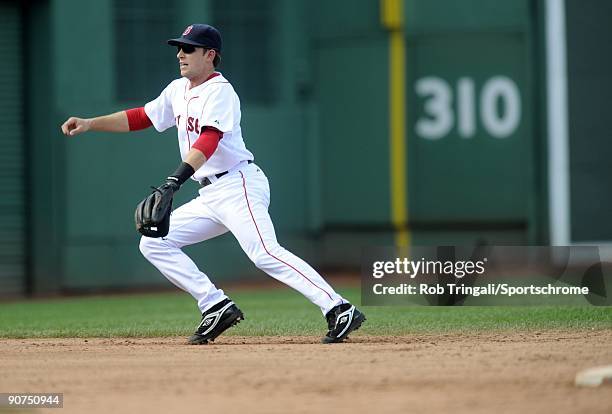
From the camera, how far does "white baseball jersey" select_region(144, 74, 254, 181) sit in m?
6.68

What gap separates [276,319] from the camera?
346 inches

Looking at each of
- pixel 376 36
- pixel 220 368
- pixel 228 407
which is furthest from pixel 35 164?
pixel 228 407

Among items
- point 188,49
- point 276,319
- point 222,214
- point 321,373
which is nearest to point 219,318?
point 222,214

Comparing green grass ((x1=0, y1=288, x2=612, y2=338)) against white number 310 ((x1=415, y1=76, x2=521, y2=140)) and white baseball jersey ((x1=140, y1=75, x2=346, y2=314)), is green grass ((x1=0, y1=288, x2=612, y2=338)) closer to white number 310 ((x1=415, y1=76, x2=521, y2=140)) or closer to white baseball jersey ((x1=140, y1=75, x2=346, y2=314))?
white baseball jersey ((x1=140, y1=75, x2=346, y2=314))

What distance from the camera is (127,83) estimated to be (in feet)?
43.5

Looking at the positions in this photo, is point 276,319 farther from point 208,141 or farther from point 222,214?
point 208,141

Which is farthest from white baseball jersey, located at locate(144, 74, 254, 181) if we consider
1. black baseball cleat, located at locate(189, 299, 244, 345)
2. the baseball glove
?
black baseball cleat, located at locate(189, 299, 244, 345)

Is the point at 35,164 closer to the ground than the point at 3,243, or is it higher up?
higher up

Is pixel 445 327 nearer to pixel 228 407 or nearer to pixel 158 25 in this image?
pixel 228 407

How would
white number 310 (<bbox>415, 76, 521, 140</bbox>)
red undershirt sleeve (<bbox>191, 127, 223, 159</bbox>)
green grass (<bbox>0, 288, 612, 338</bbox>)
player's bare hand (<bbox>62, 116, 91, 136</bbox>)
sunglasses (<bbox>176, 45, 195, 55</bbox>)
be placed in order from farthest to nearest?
1. white number 310 (<bbox>415, 76, 521, 140</bbox>)
2. green grass (<bbox>0, 288, 612, 338</bbox>)
3. player's bare hand (<bbox>62, 116, 91, 136</bbox>)
4. sunglasses (<bbox>176, 45, 195, 55</bbox>)
5. red undershirt sleeve (<bbox>191, 127, 223, 159</bbox>)

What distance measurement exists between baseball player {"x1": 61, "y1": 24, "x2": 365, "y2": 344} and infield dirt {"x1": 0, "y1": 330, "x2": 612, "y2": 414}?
0.72ft

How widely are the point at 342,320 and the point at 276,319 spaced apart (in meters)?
2.08

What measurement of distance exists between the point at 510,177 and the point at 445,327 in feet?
21.0

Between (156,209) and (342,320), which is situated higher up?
(156,209)
